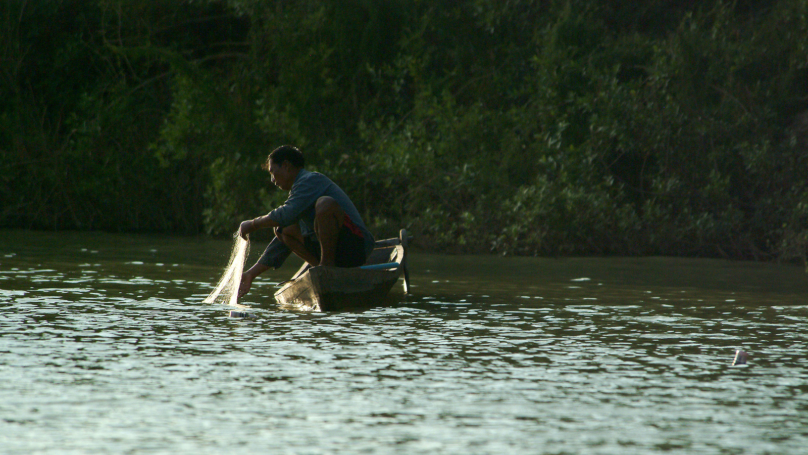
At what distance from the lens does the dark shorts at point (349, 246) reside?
32.7ft

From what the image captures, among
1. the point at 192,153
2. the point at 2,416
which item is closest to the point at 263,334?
the point at 2,416

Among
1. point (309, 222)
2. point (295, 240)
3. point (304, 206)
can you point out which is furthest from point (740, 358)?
point (295, 240)

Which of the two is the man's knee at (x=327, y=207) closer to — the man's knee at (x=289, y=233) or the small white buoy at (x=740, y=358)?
the man's knee at (x=289, y=233)

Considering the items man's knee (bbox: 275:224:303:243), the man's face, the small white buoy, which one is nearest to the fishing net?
man's knee (bbox: 275:224:303:243)

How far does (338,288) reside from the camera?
935cm

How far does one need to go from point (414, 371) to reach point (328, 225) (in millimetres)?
3489

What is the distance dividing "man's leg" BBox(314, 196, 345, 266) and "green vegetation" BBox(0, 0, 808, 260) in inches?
257

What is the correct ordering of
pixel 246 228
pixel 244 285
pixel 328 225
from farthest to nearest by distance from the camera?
pixel 244 285 → pixel 328 225 → pixel 246 228

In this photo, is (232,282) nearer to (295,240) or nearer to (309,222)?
(295,240)

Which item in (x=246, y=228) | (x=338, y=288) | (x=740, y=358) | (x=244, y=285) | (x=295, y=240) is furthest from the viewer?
(x=295, y=240)

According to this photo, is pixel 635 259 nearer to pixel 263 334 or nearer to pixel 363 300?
pixel 363 300

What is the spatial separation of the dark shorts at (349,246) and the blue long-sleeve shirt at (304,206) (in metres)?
0.09

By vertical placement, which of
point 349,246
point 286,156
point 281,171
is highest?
point 286,156

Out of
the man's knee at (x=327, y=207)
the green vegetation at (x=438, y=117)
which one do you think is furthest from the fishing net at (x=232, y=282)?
the green vegetation at (x=438, y=117)
